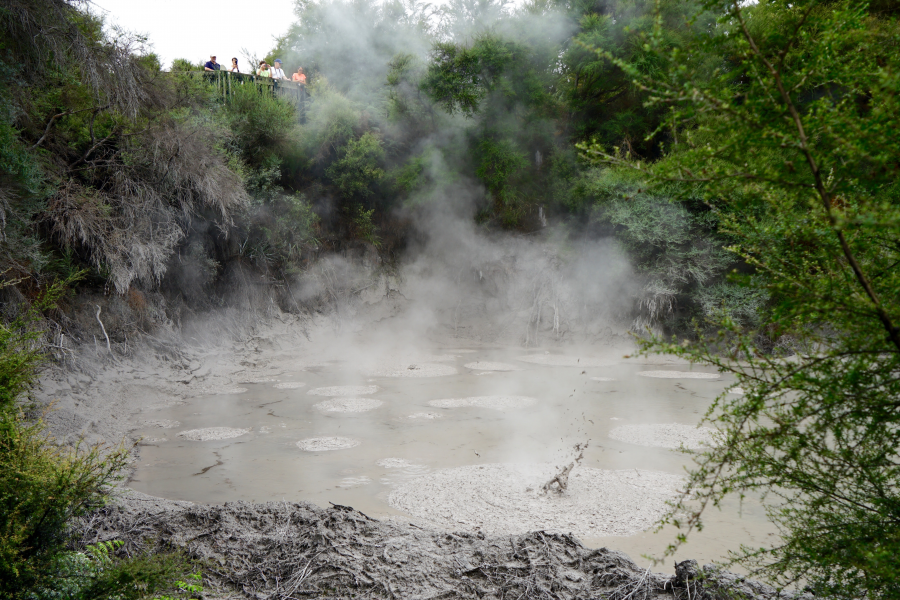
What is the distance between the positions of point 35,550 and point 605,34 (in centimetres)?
1537

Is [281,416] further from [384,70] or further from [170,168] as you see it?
[384,70]

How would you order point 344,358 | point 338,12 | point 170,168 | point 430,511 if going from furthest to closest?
point 338,12 < point 344,358 < point 170,168 < point 430,511

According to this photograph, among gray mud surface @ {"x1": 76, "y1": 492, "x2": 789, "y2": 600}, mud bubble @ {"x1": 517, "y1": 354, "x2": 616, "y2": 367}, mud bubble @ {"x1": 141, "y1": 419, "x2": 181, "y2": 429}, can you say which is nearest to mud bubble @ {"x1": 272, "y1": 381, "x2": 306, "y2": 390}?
mud bubble @ {"x1": 141, "y1": 419, "x2": 181, "y2": 429}

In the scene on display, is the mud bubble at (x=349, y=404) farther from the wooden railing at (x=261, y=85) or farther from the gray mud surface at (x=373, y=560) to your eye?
the wooden railing at (x=261, y=85)

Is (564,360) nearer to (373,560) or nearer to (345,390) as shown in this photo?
(345,390)

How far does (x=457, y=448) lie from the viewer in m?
6.64

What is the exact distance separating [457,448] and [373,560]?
327 cm

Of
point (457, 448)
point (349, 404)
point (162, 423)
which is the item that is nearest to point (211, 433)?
point (162, 423)

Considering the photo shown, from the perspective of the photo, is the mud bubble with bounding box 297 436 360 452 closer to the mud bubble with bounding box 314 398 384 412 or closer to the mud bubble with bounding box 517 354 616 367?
the mud bubble with bounding box 314 398 384 412

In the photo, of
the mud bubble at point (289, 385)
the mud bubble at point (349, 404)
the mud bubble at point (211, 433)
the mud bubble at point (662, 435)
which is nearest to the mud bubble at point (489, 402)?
the mud bubble at point (349, 404)

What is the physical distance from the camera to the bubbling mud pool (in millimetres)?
4617

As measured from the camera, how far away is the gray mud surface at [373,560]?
10.2 feet

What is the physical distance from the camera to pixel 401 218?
56.2 feet

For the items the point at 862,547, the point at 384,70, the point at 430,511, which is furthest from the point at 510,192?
the point at 862,547
